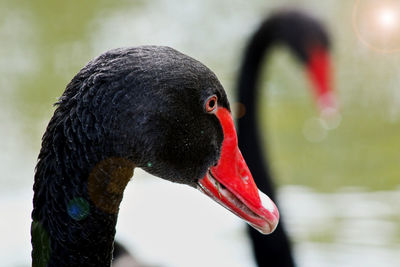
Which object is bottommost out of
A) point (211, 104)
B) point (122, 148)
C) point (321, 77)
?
point (122, 148)

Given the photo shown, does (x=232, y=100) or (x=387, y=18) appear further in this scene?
(x=387, y=18)

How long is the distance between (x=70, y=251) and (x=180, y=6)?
13.0 ft

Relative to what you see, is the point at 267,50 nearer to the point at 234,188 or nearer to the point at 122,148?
the point at 234,188

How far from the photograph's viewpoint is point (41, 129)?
4.19m

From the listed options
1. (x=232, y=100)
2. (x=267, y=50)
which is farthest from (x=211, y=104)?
(x=232, y=100)

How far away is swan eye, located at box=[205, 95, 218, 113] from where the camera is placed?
166 cm

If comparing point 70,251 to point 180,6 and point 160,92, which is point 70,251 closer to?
point 160,92

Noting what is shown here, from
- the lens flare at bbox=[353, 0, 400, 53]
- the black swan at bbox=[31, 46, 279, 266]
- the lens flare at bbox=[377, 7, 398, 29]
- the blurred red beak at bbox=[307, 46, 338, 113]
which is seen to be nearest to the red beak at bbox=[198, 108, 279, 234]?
the black swan at bbox=[31, 46, 279, 266]

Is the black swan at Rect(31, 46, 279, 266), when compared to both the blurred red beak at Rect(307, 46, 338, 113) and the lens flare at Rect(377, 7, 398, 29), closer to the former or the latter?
the blurred red beak at Rect(307, 46, 338, 113)

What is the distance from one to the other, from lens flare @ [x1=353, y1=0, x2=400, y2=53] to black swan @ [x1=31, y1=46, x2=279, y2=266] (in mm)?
3258

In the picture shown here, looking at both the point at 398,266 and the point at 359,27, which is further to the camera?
the point at 359,27

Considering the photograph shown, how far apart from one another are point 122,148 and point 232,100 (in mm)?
2650

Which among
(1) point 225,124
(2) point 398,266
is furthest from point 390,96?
(1) point 225,124

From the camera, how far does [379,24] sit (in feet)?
16.3
